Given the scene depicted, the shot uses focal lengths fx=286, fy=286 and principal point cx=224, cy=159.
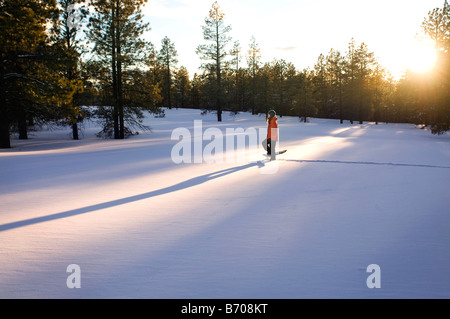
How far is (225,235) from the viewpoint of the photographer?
4766 mm

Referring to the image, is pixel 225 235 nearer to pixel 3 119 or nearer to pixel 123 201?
pixel 123 201

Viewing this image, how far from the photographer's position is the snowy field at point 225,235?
3.37 m

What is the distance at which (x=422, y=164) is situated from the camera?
1191cm

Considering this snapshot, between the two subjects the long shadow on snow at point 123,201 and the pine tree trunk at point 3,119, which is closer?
the long shadow on snow at point 123,201

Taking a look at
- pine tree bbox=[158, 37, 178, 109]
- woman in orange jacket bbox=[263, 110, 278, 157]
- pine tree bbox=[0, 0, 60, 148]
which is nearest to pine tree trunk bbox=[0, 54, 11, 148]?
pine tree bbox=[0, 0, 60, 148]

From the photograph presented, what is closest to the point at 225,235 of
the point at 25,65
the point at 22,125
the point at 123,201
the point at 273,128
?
the point at 123,201

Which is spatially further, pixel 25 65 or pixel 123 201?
pixel 25 65

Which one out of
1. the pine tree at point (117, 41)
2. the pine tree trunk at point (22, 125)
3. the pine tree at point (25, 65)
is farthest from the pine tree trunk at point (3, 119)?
the pine tree at point (117, 41)

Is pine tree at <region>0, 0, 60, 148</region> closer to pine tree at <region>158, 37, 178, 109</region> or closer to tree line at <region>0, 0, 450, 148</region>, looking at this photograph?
tree line at <region>0, 0, 450, 148</region>

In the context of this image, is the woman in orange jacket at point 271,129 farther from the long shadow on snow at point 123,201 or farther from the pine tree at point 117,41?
the pine tree at point 117,41

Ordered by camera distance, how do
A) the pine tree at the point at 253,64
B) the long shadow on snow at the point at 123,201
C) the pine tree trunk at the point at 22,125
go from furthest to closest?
the pine tree at the point at 253,64 → the pine tree trunk at the point at 22,125 → the long shadow on snow at the point at 123,201

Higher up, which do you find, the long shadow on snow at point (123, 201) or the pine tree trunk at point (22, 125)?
the pine tree trunk at point (22, 125)

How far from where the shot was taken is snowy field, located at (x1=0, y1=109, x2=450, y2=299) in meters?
3.37

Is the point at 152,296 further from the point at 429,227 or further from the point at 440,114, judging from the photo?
the point at 440,114
